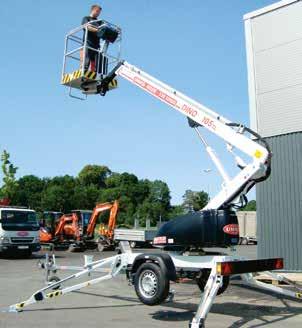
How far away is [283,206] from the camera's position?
1442 cm

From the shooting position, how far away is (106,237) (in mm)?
28922

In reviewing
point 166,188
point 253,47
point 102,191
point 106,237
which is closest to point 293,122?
point 253,47

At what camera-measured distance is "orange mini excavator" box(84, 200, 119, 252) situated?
28.8m

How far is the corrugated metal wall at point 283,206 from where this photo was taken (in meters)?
14.1

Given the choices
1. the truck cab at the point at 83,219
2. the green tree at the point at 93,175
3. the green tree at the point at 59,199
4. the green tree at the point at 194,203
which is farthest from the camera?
the green tree at the point at 93,175

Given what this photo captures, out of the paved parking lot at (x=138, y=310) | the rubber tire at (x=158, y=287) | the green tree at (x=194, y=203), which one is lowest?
the paved parking lot at (x=138, y=310)

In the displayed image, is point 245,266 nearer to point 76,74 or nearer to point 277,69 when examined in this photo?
point 76,74

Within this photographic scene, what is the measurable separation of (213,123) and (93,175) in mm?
96544

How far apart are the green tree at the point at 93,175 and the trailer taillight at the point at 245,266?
95549 mm

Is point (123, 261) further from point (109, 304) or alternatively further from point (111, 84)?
point (111, 84)

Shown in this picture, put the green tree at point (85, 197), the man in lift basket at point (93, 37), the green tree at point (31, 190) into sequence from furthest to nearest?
the green tree at point (31, 190) < the green tree at point (85, 197) < the man in lift basket at point (93, 37)

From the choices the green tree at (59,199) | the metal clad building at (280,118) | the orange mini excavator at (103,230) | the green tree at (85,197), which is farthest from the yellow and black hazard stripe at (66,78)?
the green tree at (85,197)

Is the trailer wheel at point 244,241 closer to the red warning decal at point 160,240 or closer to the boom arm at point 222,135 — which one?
the boom arm at point 222,135

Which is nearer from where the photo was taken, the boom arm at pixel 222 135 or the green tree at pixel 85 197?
the boom arm at pixel 222 135
